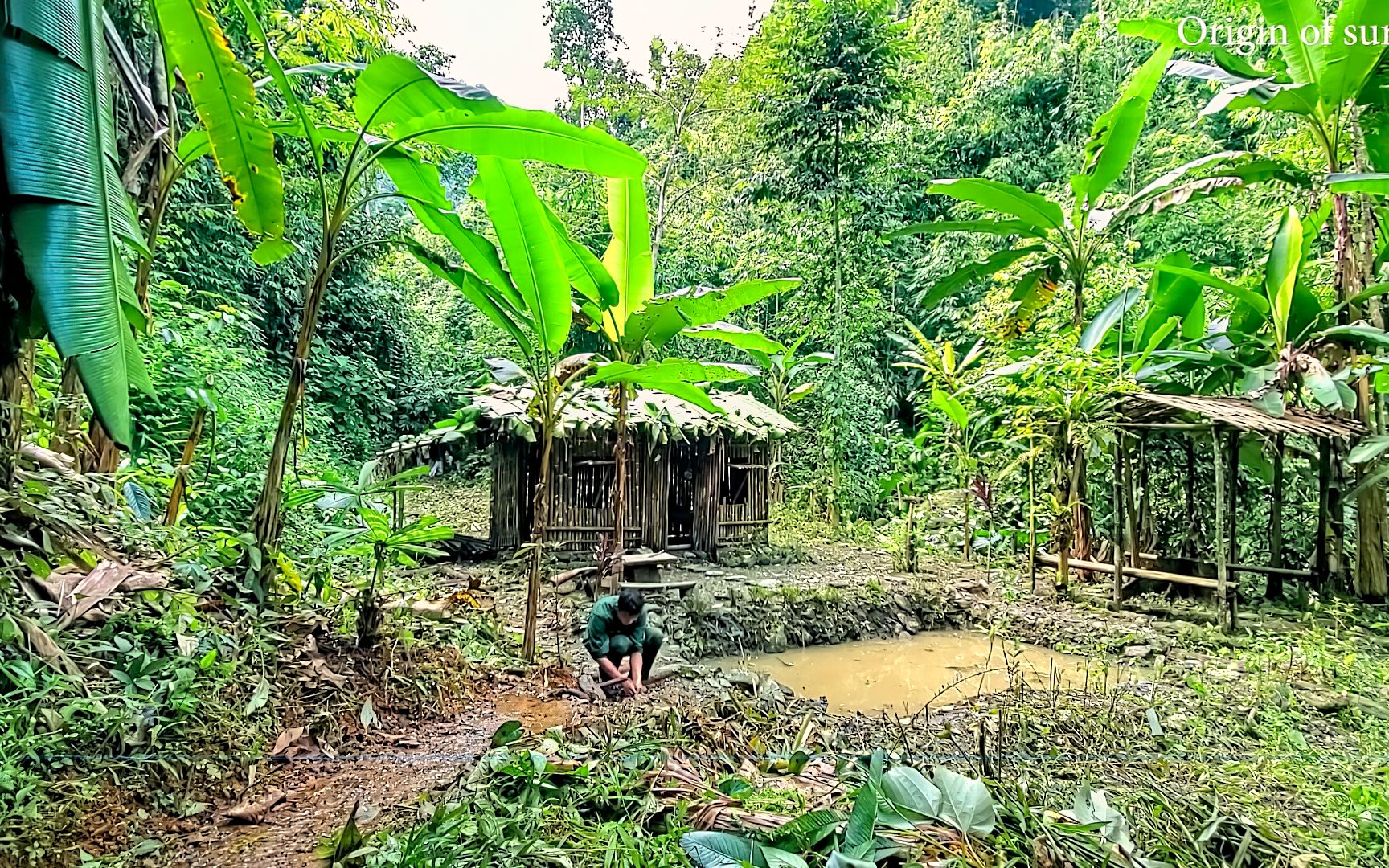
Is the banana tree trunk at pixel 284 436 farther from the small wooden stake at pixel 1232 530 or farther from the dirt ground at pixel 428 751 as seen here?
the small wooden stake at pixel 1232 530

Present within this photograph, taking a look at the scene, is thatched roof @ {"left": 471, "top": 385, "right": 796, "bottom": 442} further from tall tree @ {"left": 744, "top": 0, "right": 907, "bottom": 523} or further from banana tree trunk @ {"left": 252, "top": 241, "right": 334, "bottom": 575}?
banana tree trunk @ {"left": 252, "top": 241, "right": 334, "bottom": 575}

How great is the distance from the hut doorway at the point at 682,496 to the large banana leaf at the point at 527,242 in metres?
5.59

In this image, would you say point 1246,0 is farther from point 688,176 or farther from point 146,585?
point 688,176

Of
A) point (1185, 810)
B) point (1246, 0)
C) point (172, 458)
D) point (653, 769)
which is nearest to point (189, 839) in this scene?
point (653, 769)

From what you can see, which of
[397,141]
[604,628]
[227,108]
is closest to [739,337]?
[604,628]

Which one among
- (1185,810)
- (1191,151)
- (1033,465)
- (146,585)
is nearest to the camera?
(1185,810)

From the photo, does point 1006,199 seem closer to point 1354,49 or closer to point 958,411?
point 1354,49

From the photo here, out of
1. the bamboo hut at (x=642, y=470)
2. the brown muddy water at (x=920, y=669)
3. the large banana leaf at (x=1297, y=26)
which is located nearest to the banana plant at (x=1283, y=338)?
the large banana leaf at (x=1297, y=26)

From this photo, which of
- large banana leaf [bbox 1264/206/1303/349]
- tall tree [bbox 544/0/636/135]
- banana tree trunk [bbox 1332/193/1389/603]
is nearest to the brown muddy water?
banana tree trunk [bbox 1332/193/1389/603]

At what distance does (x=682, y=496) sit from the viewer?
33.2 ft

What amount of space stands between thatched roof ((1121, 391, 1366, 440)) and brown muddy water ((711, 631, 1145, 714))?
7.27 ft

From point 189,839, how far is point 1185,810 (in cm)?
333

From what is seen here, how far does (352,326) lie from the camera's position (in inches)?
505

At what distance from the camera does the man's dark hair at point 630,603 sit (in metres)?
4.33
